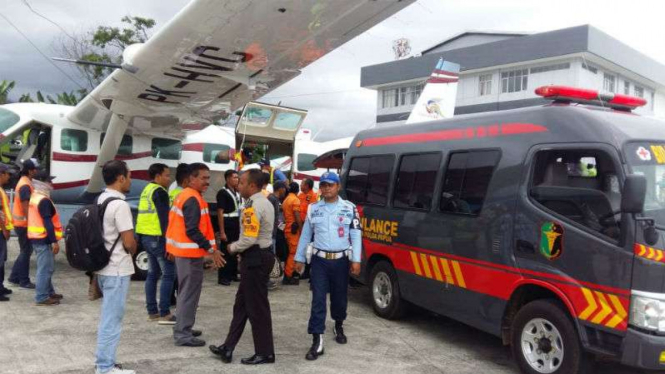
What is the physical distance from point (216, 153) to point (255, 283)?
22.0 ft

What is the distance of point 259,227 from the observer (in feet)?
16.0

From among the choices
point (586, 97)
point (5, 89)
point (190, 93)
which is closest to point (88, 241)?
point (190, 93)

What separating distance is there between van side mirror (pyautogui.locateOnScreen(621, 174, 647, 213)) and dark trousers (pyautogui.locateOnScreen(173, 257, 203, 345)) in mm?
3920

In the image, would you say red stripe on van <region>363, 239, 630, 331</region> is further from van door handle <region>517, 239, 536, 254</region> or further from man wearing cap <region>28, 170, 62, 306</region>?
man wearing cap <region>28, 170, 62, 306</region>

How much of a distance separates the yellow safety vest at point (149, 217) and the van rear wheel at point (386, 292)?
2843mm

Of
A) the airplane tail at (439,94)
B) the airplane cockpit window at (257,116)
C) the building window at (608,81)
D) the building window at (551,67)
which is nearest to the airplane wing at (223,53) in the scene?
the airplane cockpit window at (257,116)

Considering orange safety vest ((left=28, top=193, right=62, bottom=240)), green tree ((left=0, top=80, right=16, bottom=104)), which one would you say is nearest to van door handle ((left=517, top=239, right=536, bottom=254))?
orange safety vest ((left=28, top=193, right=62, bottom=240))

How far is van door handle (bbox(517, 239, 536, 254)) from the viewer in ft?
15.3

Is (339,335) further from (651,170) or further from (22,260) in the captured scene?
(22,260)

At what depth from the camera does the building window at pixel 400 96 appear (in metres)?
42.8

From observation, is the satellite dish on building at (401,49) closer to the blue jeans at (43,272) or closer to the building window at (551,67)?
the building window at (551,67)

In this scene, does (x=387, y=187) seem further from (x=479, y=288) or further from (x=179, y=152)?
(x=179, y=152)

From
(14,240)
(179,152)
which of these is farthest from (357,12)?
(14,240)

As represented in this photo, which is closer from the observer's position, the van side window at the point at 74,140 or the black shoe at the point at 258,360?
the black shoe at the point at 258,360
